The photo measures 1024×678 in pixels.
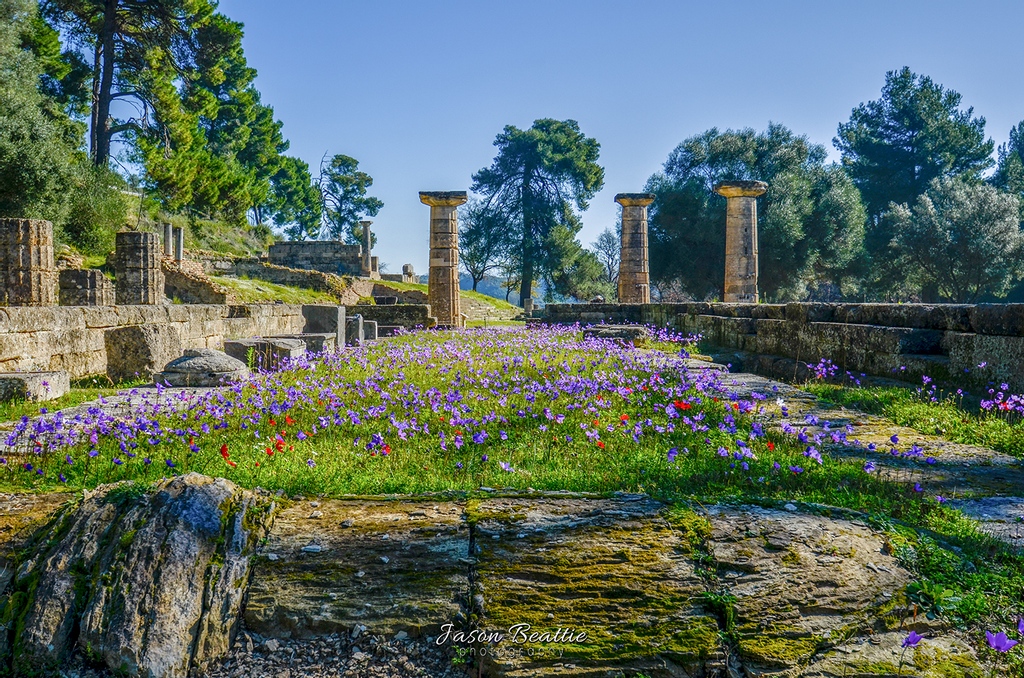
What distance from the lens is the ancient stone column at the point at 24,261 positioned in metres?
11.3

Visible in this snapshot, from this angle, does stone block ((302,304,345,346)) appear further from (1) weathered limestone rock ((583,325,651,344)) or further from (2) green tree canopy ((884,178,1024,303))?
(2) green tree canopy ((884,178,1024,303))

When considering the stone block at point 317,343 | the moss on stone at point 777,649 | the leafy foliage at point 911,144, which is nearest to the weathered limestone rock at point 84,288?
the stone block at point 317,343

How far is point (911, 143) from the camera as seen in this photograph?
4481cm

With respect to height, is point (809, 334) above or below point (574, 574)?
above

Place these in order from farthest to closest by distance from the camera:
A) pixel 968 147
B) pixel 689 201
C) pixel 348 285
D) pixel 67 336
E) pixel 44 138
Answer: pixel 968 147
pixel 689 201
pixel 348 285
pixel 44 138
pixel 67 336

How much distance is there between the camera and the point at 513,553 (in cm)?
252

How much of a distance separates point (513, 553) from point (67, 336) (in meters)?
7.75

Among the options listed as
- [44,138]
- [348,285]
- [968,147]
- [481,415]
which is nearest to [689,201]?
[348,285]

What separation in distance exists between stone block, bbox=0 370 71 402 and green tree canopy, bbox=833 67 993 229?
151 feet

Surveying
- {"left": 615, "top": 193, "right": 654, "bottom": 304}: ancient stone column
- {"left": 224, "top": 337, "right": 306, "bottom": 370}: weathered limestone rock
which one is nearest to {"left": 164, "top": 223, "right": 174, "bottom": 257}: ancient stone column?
{"left": 615, "top": 193, "right": 654, "bottom": 304}: ancient stone column

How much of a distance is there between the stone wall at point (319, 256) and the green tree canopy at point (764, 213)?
1575 cm

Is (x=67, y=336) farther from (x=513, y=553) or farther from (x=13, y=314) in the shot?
(x=513, y=553)

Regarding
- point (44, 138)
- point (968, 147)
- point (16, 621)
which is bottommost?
point (16, 621)

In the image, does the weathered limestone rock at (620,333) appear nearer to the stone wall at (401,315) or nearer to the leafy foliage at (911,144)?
the stone wall at (401,315)
